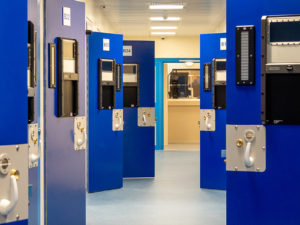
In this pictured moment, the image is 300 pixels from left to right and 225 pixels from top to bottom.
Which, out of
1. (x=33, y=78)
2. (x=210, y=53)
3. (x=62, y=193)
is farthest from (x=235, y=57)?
(x=210, y=53)

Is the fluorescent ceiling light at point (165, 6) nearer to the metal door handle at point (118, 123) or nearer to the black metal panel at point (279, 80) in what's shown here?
the metal door handle at point (118, 123)

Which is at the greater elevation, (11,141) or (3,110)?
(3,110)

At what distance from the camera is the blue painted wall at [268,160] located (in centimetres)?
268

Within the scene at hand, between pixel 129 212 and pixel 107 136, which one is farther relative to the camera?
pixel 107 136

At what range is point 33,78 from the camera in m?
2.91

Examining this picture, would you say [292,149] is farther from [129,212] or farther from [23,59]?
[129,212]

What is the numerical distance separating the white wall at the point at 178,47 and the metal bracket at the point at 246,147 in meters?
10.3

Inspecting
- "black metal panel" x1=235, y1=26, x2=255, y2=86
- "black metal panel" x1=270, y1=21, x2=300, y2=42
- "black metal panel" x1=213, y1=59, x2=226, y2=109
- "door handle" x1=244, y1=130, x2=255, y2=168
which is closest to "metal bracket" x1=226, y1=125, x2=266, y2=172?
"door handle" x1=244, y1=130, x2=255, y2=168

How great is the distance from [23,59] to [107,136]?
15.8 ft

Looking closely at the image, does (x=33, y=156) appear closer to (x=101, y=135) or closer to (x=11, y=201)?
(x=11, y=201)

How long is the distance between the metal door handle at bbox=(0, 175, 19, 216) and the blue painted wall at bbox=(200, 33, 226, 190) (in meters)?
4.90

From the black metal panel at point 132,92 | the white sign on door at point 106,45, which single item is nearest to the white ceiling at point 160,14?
the black metal panel at point 132,92

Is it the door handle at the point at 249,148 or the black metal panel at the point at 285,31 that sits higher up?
the black metal panel at the point at 285,31

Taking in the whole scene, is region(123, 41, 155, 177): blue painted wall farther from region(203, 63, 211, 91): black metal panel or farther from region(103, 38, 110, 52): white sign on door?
region(203, 63, 211, 91): black metal panel
